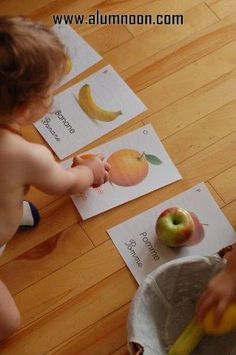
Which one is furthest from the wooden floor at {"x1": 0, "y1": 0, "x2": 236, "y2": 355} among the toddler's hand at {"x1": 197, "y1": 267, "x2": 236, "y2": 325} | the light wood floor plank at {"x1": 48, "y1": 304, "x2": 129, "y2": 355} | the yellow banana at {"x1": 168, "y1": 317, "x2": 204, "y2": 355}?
the toddler's hand at {"x1": 197, "y1": 267, "x2": 236, "y2": 325}

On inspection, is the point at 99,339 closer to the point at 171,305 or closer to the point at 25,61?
the point at 171,305

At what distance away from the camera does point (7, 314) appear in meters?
0.95

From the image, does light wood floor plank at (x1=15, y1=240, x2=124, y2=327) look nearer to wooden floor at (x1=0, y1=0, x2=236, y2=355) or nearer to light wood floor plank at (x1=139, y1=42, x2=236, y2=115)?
wooden floor at (x1=0, y1=0, x2=236, y2=355)

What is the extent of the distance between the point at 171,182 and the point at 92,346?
377 millimetres

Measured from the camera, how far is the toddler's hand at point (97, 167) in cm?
105

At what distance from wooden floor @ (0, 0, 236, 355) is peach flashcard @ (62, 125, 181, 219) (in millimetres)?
18

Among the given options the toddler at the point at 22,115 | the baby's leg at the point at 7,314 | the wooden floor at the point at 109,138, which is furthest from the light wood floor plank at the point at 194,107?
the baby's leg at the point at 7,314

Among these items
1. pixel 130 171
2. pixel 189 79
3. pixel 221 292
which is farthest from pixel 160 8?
pixel 221 292

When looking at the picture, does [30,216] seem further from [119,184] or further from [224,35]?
[224,35]

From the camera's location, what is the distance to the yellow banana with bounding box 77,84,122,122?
46.8 inches

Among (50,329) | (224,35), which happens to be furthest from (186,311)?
(224,35)

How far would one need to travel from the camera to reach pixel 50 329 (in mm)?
984

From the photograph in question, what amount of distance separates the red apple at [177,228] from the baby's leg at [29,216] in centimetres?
25

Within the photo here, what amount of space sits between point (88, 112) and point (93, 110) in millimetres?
13
